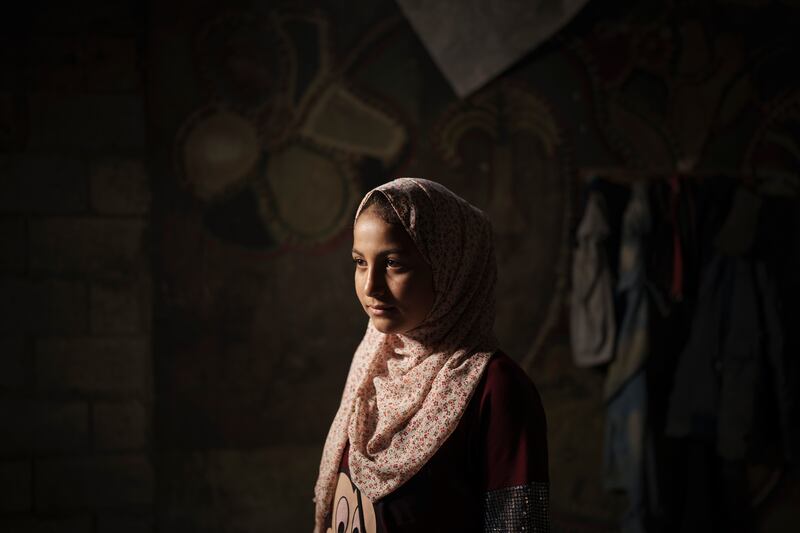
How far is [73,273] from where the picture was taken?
257cm

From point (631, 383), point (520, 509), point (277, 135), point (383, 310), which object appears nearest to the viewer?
point (520, 509)

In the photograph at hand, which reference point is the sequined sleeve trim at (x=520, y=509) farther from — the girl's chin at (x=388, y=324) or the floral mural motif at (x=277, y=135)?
the floral mural motif at (x=277, y=135)

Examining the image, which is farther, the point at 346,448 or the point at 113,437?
the point at 113,437

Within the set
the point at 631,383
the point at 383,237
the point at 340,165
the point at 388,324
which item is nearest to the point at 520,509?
the point at 388,324

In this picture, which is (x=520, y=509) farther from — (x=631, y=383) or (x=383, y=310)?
(x=631, y=383)

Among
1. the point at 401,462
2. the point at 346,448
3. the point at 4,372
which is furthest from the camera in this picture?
the point at 4,372

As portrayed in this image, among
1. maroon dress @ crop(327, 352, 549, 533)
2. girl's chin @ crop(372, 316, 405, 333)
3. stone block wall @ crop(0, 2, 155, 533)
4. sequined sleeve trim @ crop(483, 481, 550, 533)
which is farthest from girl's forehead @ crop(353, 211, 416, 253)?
stone block wall @ crop(0, 2, 155, 533)

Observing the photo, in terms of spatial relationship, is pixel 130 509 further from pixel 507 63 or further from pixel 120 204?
pixel 507 63

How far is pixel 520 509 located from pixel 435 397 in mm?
207

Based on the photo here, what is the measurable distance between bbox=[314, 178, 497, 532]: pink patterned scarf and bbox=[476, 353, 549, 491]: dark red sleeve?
1.4 inches

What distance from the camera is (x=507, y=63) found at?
2664 mm

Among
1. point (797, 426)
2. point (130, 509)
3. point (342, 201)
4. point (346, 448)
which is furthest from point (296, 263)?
point (797, 426)

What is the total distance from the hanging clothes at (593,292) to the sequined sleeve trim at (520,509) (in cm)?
156

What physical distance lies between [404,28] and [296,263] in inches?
38.1
